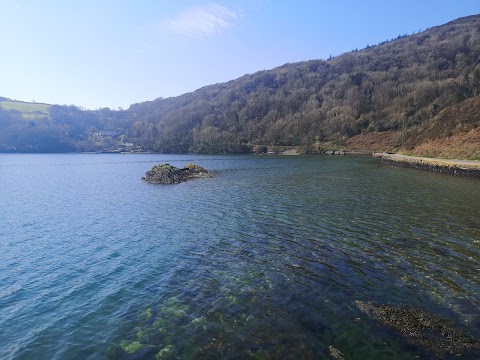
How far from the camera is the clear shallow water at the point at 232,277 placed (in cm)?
1115

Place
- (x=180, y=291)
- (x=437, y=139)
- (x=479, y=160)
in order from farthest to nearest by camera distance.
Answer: (x=437, y=139) → (x=479, y=160) → (x=180, y=291)

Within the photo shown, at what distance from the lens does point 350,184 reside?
49.8m

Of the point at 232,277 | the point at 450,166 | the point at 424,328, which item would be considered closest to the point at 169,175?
the point at 232,277

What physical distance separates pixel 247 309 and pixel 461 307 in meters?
9.05

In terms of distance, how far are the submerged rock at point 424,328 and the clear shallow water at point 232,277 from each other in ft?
1.69

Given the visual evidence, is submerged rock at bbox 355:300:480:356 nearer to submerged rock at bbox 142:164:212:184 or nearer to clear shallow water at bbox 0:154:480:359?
clear shallow water at bbox 0:154:480:359

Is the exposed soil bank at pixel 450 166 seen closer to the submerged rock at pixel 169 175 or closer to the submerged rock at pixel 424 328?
the submerged rock at pixel 169 175

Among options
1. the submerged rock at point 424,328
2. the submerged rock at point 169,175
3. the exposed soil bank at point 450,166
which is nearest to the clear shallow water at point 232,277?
the submerged rock at point 424,328

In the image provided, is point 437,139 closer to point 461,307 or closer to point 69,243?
point 461,307

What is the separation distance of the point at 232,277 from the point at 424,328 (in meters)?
9.04

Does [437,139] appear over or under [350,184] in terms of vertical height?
over

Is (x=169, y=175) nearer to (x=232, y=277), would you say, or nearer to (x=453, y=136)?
(x=232, y=277)

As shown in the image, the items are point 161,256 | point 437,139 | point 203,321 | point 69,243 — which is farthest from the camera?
point 437,139

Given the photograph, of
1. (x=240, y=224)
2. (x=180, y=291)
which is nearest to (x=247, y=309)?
(x=180, y=291)
